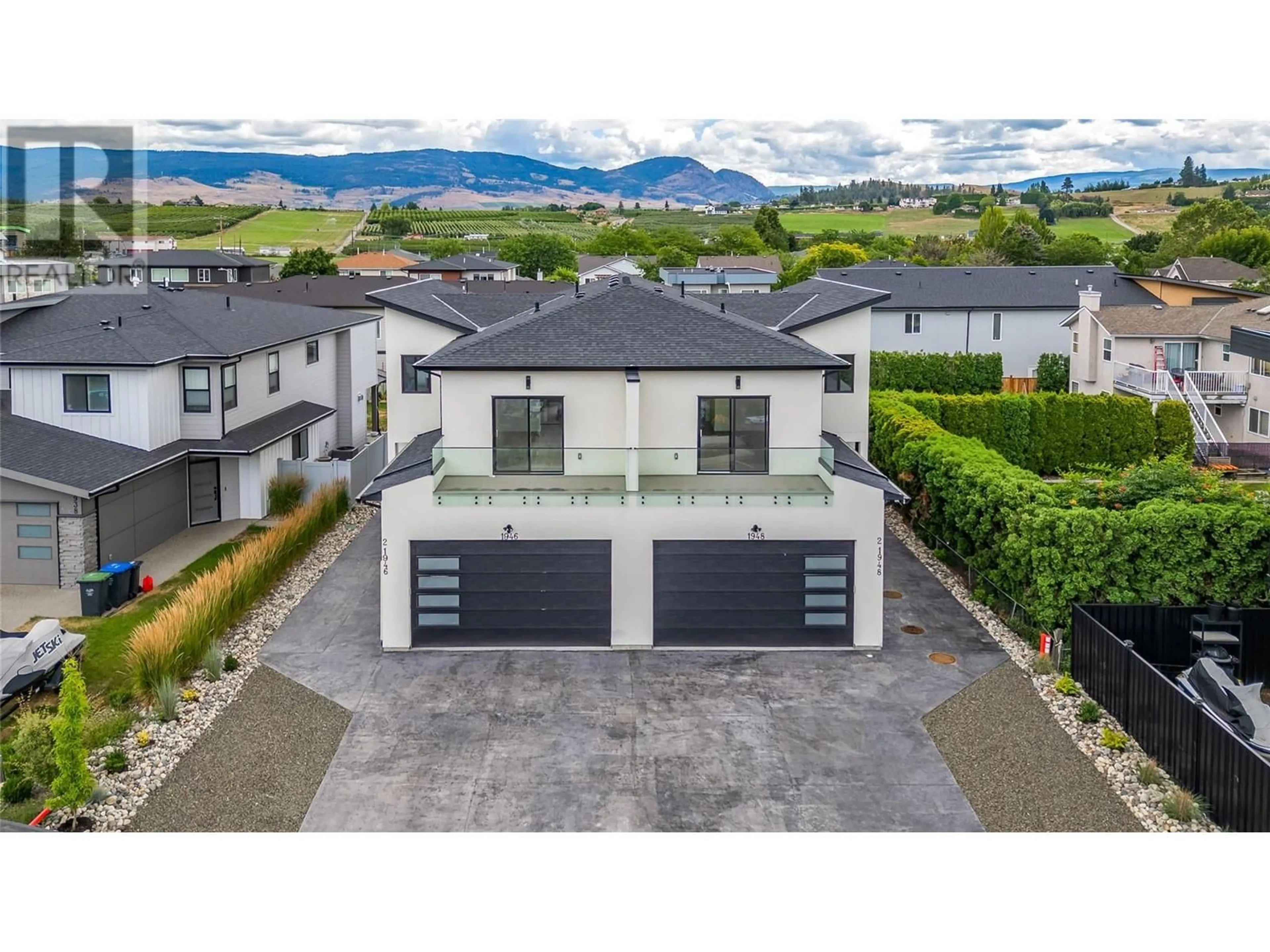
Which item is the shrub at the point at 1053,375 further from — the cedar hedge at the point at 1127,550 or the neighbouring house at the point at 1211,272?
the cedar hedge at the point at 1127,550

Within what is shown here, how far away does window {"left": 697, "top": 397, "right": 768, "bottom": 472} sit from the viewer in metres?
17.8

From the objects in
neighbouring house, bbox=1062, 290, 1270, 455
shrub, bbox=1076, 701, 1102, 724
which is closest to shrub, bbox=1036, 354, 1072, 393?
neighbouring house, bbox=1062, 290, 1270, 455

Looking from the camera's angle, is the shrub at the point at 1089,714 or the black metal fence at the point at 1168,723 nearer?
the black metal fence at the point at 1168,723

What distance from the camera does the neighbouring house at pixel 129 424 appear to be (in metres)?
19.2

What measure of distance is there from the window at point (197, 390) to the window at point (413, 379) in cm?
439

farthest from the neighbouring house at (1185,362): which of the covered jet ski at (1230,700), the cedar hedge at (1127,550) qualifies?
the covered jet ski at (1230,700)

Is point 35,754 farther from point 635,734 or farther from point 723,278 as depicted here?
point 723,278

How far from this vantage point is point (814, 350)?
1803cm

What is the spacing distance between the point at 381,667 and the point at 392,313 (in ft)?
35.6

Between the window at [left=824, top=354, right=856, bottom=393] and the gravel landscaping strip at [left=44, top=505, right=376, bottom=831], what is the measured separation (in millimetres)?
12642

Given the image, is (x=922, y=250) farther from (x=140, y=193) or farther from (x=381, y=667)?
(x=381, y=667)

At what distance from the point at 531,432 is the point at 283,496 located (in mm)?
10098

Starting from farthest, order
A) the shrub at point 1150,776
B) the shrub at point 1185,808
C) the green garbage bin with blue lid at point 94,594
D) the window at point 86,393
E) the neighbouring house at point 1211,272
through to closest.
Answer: the neighbouring house at point 1211,272 < the window at point 86,393 < the green garbage bin with blue lid at point 94,594 < the shrub at point 1150,776 < the shrub at point 1185,808

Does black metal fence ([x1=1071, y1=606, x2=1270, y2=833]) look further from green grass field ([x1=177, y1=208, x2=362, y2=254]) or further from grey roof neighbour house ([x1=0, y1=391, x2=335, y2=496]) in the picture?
green grass field ([x1=177, y1=208, x2=362, y2=254])
